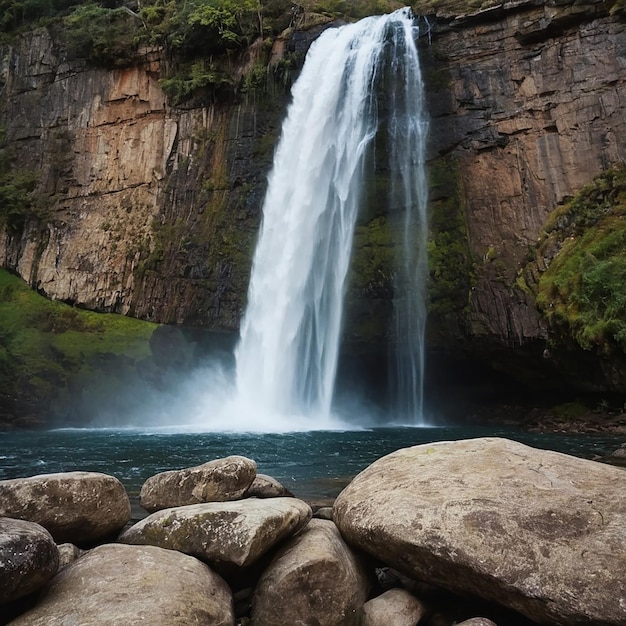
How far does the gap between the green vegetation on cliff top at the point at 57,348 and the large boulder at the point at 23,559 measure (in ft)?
65.7

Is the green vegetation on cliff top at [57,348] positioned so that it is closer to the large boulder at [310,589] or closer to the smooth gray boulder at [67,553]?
the smooth gray boulder at [67,553]

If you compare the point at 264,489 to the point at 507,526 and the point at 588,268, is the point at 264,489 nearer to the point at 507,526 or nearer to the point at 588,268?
the point at 507,526

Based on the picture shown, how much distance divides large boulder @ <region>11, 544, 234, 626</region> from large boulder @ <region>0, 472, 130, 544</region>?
1.93 ft

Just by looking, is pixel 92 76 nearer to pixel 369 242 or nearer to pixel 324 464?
pixel 369 242

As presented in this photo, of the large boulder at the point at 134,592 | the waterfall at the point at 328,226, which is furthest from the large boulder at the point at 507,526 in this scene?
the waterfall at the point at 328,226

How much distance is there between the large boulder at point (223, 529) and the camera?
4246 mm

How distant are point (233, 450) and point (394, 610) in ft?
32.0

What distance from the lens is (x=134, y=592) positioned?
11.9 ft

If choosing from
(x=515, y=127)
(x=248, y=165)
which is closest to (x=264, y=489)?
(x=515, y=127)

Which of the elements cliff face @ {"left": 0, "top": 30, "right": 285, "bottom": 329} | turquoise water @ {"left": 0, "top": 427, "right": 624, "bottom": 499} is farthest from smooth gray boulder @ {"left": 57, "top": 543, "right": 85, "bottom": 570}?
cliff face @ {"left": 0, "top": 30, "right": 285, "bottom": 329}

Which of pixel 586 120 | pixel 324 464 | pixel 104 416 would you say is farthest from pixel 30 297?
pixel 586 120

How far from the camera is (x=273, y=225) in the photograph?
24.7m

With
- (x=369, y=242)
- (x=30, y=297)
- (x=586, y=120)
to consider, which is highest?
(x=586, y=120)

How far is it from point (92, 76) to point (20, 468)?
2611 centimetres
